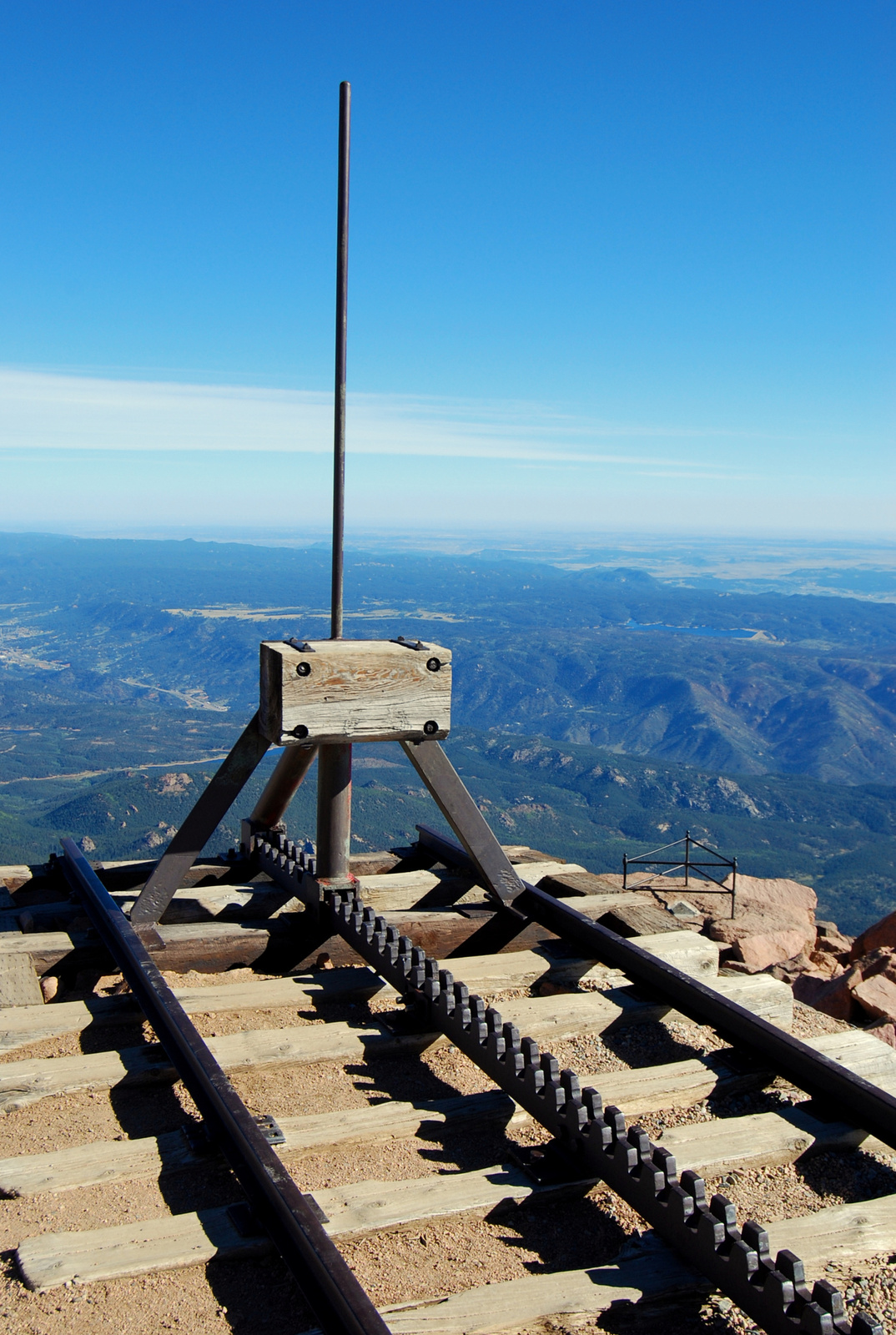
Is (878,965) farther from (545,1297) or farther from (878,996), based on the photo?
(545,1297)

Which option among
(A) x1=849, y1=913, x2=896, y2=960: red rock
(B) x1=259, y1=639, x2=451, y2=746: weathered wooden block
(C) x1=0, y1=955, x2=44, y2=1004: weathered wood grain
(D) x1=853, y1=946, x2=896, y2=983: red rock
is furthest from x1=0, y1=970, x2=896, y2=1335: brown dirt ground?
(A) x1=849, y1=913, x2=896, y2=960: red rock

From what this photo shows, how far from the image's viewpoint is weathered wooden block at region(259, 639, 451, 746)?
17.4ft

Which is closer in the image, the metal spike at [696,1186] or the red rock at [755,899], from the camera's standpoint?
the metal spike at [696,1186]

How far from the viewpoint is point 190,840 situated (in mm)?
5711

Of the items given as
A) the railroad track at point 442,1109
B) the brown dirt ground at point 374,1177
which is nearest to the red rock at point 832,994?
the railroad track at point 442,1109

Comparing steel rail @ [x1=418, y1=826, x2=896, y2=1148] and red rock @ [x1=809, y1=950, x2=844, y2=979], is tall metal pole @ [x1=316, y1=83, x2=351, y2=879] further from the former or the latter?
red rock @ [x1=809, y1=950, x2=844, y2=979]

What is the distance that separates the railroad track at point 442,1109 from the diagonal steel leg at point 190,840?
19 centimetres

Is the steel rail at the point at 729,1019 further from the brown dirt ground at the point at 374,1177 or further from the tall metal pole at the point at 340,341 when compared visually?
the tall metal pole at the point at 340,341

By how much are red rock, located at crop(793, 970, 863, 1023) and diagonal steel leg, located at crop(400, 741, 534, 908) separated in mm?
2197

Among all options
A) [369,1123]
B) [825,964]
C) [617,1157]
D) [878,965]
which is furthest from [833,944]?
[617,1157]

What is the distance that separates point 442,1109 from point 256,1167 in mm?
1015

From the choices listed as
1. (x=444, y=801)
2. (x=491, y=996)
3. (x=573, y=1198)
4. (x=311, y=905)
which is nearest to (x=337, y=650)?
(x=444, y=801)

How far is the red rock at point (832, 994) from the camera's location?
21.5 ft

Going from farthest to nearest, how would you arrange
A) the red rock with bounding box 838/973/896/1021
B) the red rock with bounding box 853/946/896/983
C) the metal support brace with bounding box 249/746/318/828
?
the red rock with bounding box 853/946/896/983
the red rock with bounding box 838/973/896/1021
the metal support brace with bounding box 249/746/318/828
